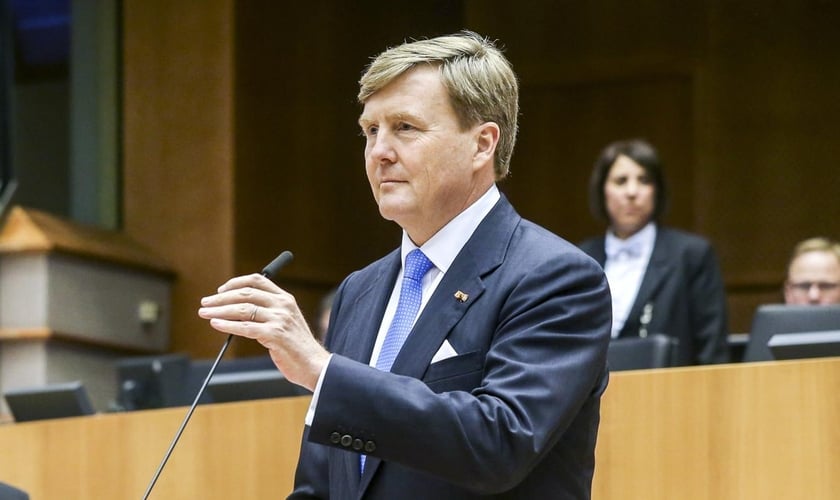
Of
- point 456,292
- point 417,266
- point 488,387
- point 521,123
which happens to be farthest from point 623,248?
point 521,123

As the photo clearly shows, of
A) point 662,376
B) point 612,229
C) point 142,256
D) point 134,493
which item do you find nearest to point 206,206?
point 142,256

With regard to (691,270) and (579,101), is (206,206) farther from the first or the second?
(691,270)

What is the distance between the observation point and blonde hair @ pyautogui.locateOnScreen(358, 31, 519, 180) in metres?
2.22

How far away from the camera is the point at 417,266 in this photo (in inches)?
90.0

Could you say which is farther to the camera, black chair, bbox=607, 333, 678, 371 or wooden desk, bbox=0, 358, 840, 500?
black chair, bbox=607, 333, 678, 371

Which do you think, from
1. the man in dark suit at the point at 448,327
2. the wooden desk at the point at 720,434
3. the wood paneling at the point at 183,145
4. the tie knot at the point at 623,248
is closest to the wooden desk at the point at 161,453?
the wooden desk at the point at 720,434

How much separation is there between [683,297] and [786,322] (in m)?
1.12

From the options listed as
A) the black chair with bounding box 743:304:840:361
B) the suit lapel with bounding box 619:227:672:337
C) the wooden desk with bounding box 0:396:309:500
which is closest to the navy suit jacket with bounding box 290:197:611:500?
the wooden desk with bounding box 0:396:309:500

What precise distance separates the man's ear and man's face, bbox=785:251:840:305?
2.56 m

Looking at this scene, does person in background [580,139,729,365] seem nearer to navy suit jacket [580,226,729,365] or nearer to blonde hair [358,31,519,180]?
navy suit jacket [580,226,729,365]

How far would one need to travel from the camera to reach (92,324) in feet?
21.4

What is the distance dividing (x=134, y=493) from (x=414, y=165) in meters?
1.62

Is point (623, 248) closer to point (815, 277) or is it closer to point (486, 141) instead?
point (815, 277)

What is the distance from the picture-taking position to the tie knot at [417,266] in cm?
228
